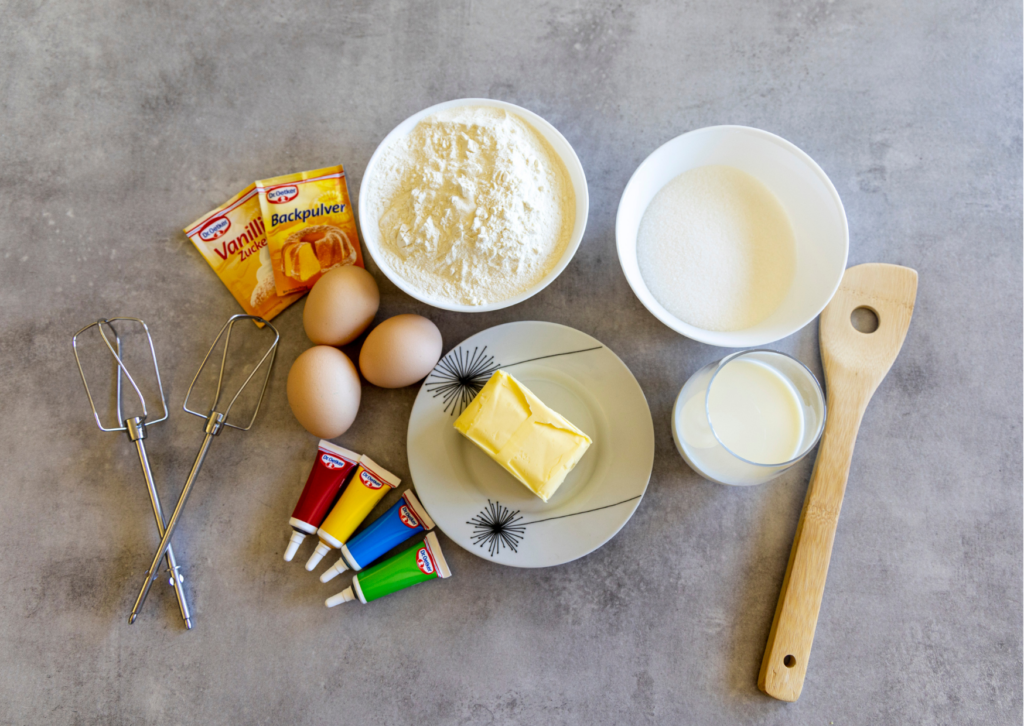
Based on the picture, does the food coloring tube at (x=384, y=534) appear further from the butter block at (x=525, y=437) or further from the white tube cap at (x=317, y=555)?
the butter block at (x=525, y=437)

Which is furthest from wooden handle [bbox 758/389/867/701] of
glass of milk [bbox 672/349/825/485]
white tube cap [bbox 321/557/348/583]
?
white tube cap [bbox 321/557/348/583]

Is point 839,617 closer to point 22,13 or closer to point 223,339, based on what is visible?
point 223,339

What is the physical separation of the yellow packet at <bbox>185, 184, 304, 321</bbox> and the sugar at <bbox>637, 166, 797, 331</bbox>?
2.39 ft

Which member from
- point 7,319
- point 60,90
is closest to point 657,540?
point 7,319

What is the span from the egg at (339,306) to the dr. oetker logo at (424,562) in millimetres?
429

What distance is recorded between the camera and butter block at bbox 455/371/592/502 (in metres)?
0.96

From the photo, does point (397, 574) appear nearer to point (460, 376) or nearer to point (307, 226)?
point (460, 376)

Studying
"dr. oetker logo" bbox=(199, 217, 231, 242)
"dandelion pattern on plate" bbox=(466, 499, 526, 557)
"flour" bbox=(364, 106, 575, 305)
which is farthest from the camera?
"dr. oetker logo" bbox=(199, 217, 231, 242)

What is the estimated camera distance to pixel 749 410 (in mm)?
987

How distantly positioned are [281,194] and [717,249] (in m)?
0.86

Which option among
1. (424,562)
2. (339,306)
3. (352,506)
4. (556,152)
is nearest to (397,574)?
(424,562)

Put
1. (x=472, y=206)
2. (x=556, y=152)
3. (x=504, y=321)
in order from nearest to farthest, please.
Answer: (x=472, y=206), (x=556, y=152), (x=504, y=321)

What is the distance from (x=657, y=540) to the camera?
1101 mm

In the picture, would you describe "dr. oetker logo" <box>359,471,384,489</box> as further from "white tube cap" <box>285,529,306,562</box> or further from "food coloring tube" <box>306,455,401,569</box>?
"white tube cap" <box>285,529,306,562</box>
